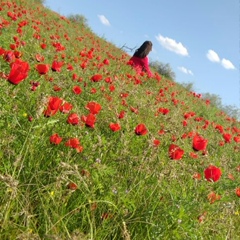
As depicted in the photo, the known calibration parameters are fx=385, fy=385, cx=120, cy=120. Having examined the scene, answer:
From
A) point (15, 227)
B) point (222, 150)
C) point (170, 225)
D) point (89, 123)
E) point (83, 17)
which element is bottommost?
point (15, 227)

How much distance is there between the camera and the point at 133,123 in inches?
166

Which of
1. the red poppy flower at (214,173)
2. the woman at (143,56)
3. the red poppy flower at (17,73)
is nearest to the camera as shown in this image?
the red poppy flower at (17,73)

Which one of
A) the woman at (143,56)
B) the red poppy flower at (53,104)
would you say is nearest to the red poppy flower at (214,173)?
the red poppy flower at (53,104)

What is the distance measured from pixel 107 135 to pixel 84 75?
76.6 inches

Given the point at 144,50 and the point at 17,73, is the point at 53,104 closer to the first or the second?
the point at 17,73

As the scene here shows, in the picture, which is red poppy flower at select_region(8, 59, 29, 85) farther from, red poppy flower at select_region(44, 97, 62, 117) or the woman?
the woman

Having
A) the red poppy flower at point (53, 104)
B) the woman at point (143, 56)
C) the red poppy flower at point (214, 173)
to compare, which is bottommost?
the red poppy flower at point (53, 104)

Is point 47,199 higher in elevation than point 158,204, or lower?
lower

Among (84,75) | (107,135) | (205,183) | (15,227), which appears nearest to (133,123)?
(107,135)

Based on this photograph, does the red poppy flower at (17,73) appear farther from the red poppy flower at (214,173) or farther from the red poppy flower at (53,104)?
the red poppy flower at (214,173)

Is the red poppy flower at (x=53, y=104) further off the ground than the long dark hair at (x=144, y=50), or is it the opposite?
the long dark hair at (x=144, y=50)

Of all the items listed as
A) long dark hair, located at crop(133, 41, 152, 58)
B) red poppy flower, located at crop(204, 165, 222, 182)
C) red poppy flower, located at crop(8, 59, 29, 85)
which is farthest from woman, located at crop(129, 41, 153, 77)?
red poppy flower, located at crop(8, 59, 29, 85)

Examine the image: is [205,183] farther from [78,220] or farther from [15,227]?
[15,227]

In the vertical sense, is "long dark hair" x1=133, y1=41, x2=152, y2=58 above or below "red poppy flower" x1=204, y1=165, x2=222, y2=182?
above
